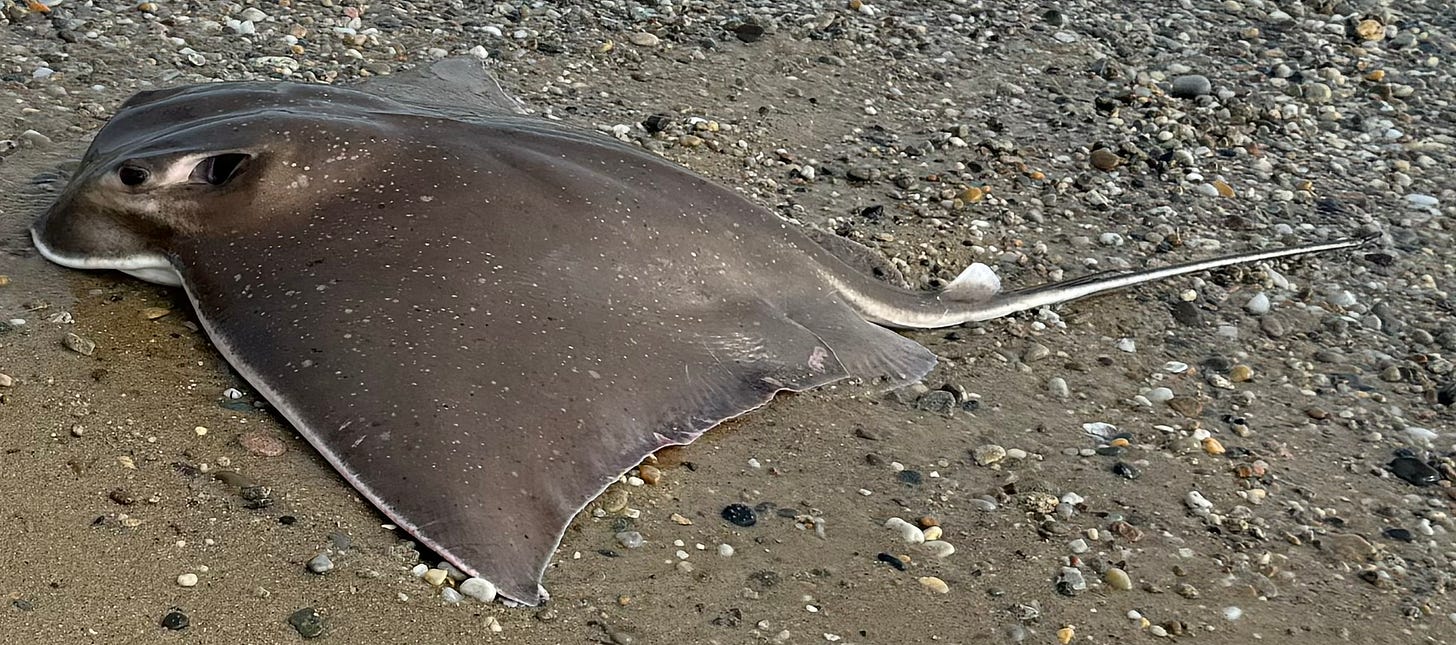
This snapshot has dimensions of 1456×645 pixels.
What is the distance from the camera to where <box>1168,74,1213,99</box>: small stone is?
7.13 meters

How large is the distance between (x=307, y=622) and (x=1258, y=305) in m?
3.94

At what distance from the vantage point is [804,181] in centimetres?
588

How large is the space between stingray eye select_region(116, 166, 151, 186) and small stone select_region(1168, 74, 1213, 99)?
5359 millimetres

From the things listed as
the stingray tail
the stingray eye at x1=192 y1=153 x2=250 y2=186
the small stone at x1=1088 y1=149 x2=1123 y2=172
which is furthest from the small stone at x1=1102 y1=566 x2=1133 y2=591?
the small stone at x1=1088 y1=149 x2=1123 y2=172

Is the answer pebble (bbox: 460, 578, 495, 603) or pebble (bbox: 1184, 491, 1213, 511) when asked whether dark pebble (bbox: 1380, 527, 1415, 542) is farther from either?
pebble (bbox: 460, 578, 495, 603)

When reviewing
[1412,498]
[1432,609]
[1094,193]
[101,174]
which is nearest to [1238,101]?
[1094,193]

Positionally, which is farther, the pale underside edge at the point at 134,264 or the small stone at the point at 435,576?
the pale underside edge at the point at 134,264

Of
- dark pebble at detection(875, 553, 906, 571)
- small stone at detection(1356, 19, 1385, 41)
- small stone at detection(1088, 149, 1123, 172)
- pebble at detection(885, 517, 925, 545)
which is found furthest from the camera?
small stone at detection(1356, 19, 1385, 41)

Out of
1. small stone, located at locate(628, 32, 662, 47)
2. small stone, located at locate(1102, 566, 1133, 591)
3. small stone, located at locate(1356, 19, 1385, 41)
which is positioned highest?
small stone, located at locate(1102, 566, 1133, 591)

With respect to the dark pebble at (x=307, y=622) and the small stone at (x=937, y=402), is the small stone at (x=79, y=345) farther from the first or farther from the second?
the small stone at (x=937, y=402)

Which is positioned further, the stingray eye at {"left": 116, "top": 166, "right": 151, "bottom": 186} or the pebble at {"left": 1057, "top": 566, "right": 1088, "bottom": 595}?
the stingray eye at {"left": 116, "top": 166, "right": 151, "bottom": 186}

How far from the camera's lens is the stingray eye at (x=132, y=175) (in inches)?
146

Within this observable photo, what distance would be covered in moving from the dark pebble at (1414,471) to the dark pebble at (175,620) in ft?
12.2

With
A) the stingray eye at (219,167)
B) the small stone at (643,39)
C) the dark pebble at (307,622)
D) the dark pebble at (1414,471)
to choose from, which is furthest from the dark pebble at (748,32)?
the dark pebble at (307,622)
